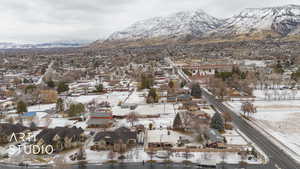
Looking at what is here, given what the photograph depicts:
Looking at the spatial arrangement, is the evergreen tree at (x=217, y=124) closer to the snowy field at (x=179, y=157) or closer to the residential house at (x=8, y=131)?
the snowy field at (x=179, y=157)

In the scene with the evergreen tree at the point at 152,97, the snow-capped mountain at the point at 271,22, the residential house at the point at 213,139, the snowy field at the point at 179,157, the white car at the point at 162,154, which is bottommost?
the snowy field at the point at 179,157

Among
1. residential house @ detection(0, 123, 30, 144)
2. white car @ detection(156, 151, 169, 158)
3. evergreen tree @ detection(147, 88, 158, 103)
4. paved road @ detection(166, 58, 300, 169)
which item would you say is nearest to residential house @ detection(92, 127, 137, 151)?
white car @ detection(156, 151, 169, 158)

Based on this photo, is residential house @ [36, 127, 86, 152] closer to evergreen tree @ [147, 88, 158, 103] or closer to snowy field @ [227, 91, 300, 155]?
evergreen tree @ [147, 88, 158, 103]

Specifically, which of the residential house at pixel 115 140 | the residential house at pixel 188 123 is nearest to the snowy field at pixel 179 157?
the residential house at pixel 115 140

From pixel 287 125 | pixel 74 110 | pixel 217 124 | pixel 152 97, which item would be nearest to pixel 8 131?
pixel 74 110

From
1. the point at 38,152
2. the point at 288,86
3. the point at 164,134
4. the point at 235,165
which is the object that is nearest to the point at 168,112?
the point at 164,134

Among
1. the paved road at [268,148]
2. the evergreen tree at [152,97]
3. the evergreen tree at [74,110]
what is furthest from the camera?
the evergreen tree at [152,97]

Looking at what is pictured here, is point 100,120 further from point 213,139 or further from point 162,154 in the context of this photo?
point 213,139
